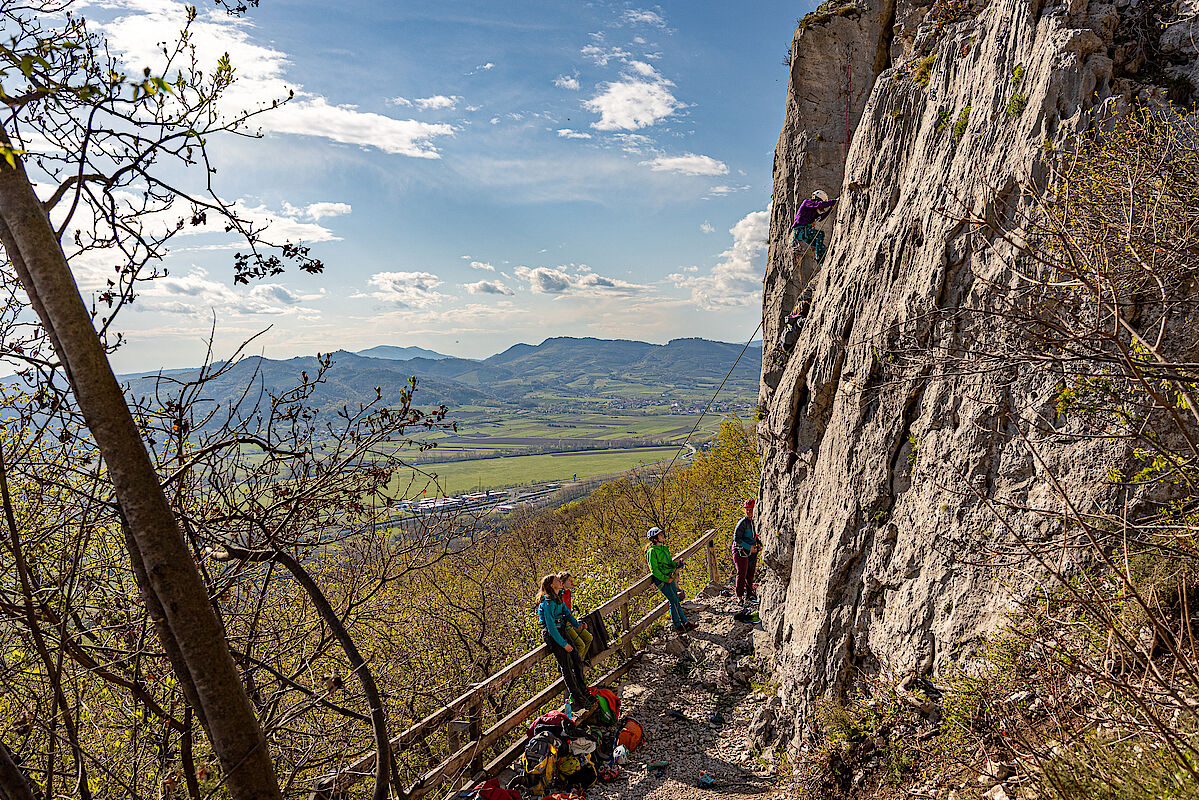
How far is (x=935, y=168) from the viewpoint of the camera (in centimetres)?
714

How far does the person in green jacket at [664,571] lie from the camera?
10.6 metres

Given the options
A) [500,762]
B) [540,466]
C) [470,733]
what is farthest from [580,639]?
[540,466]

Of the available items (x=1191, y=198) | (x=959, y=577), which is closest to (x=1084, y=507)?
(x=959, y=577)

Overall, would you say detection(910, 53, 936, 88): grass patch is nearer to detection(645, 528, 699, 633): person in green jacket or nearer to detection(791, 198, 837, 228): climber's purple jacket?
detection(791, 198, 837, 228): climber's purple jacket

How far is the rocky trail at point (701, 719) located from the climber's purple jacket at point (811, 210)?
7471mm

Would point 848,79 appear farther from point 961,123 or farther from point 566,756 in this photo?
point 566,756

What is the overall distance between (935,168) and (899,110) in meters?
1.90

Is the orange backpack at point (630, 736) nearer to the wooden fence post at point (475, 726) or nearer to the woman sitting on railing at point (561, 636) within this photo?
the woman sitting on railing at point (561, 636)

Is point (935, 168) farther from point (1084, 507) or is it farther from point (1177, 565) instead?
point (1177, 565)

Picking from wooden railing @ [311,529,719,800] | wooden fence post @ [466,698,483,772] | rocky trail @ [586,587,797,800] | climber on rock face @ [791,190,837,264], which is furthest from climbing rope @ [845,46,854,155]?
wooden fence post @ [466,698,483,772]

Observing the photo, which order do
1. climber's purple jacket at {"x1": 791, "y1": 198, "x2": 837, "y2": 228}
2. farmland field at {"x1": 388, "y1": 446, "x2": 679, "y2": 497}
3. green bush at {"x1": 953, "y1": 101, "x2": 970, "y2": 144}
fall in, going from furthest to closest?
farmland field at {"x1": 388, "y1": 446, "x2": 679, "y2": 497} < climber's purple jacket at {"x1": 791, "y1": 198, "x2": 837, "y2": 228} < green bush at {"x1": 953, "y1": 101, "x2": 970, "y2": 144}

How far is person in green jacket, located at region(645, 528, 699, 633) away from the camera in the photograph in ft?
34.7

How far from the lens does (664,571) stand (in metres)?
10.6

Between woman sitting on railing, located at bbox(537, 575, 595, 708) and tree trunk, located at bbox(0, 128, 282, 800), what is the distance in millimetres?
5773
